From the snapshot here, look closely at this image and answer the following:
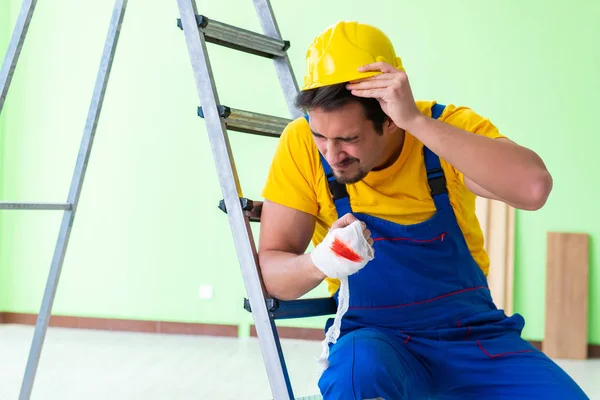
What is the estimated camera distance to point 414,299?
1.83 metres

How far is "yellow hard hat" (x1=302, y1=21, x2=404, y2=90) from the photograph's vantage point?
170 cm

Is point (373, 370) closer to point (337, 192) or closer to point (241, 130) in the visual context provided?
point (337, 192)

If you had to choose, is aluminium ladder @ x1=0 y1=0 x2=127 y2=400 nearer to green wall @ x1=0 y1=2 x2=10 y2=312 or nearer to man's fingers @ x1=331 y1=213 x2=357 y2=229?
man's fingers @ x1=331 y1=213 x2=357 y2=229

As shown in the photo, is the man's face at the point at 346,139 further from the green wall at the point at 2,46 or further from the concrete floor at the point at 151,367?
the green wall at the point at 2,46

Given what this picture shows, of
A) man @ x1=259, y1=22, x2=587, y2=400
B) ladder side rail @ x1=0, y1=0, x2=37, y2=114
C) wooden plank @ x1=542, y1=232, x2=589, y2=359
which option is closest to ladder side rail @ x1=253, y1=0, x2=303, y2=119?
man @ x1=259, y1=22, x2=587, y2=400

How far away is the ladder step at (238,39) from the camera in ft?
6.38

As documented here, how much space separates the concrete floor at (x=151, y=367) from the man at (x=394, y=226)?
1740mm

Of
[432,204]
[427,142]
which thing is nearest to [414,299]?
[432,204]

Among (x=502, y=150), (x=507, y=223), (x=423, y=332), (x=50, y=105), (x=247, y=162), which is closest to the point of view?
(x=502, y=150)

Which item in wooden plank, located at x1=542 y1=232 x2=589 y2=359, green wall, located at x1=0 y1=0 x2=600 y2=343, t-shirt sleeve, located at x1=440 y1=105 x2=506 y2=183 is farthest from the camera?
green wall, located at x1=0 y1=0 x2=600 y2=343

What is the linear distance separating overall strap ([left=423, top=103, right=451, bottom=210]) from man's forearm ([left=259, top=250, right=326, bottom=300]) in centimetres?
39

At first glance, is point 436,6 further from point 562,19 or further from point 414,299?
point 414,299

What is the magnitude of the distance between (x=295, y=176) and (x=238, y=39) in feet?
1.52

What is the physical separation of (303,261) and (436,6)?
139 inches
